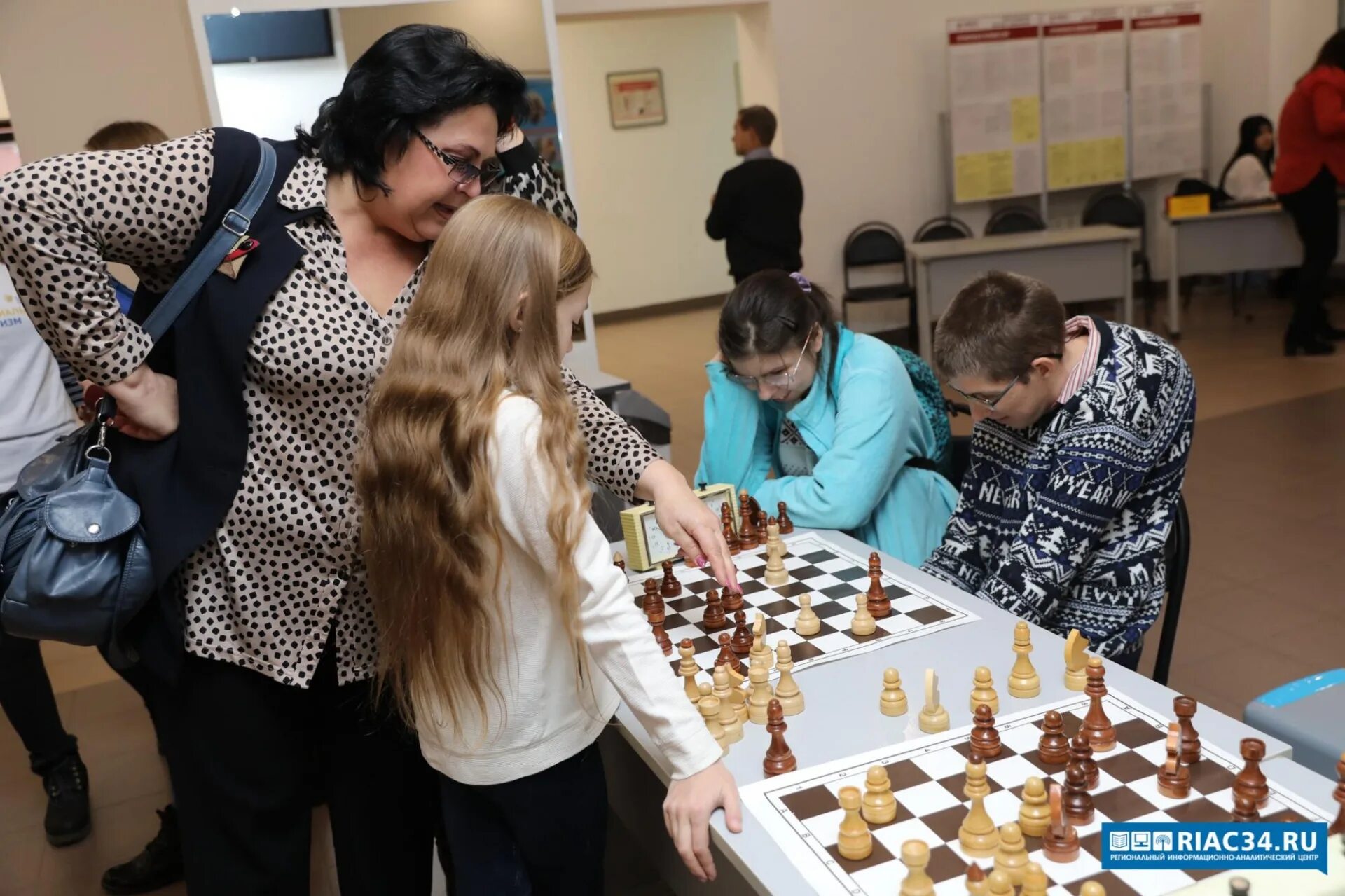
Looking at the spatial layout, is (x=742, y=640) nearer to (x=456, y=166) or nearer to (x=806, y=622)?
(x=806, y=622)

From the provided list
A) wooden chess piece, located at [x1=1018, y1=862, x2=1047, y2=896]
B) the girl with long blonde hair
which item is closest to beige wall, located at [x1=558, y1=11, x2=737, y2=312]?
the girl with long blonde hair

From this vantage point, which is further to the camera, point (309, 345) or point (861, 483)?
point (861, 483)

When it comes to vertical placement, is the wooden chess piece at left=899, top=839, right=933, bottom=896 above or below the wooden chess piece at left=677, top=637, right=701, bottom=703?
above

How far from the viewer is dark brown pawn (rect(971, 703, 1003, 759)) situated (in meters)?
1.36

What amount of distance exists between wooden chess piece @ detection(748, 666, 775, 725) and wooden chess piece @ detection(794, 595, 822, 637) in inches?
9.4

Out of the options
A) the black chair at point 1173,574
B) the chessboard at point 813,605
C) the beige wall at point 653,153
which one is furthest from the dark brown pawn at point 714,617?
the beige wall at point 653,153

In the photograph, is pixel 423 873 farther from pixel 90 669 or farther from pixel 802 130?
pixel 802 130

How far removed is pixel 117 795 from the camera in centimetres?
308

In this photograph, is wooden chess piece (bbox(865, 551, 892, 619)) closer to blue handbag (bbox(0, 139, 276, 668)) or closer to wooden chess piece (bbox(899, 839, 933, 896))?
wooden chess piece (bbox(899, 839, 933, 896))

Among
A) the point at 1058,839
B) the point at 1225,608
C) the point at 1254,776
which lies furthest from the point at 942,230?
the point at 1058,839

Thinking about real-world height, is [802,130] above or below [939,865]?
above

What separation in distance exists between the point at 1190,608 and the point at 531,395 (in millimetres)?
2832

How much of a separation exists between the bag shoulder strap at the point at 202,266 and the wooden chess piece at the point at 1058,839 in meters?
1.17

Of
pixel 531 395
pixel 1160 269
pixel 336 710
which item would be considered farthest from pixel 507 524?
pixel 1160 269
